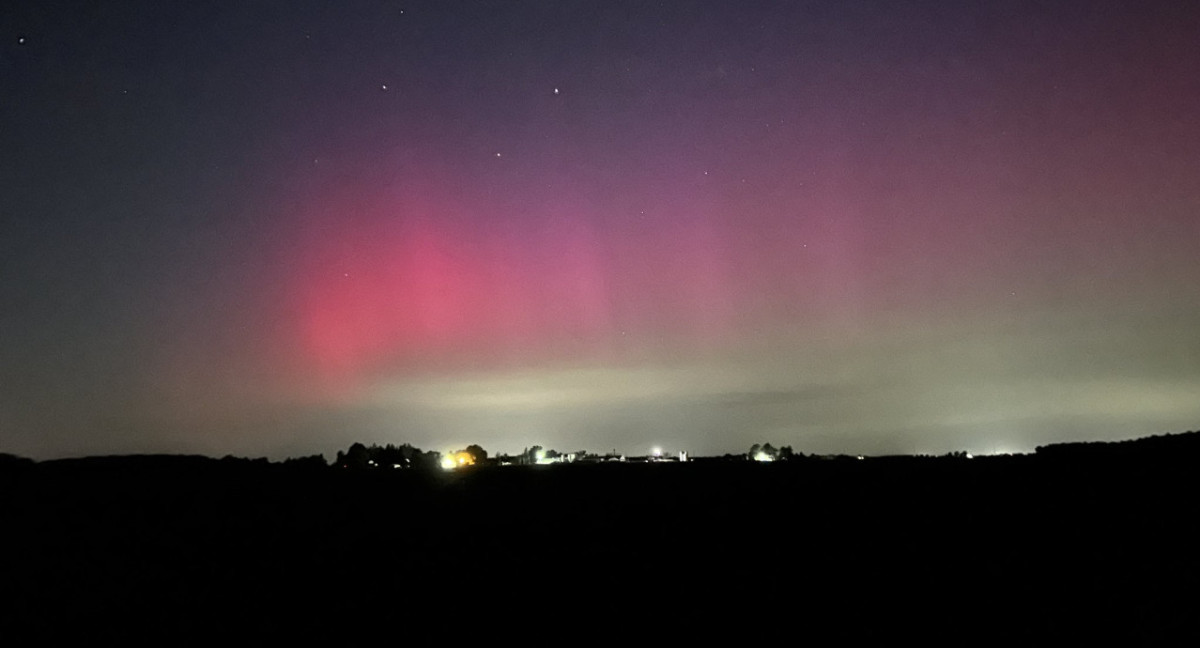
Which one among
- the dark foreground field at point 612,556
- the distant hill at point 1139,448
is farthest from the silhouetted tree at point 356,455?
the distant hill at point 1139,448

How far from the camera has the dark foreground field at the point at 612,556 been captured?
34.2 feet

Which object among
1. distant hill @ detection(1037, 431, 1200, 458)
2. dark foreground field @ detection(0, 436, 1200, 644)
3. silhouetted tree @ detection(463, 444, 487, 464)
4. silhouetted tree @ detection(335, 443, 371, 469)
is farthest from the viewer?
silhouetted tree @ detection(463, 444, 487, 464)

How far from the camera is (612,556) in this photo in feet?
41.1

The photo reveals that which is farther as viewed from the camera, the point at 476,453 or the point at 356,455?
the point at 476,453

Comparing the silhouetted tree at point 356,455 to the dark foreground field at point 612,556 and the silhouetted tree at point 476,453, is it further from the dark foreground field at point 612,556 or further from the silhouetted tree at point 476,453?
the dark foreground field at point 612,556

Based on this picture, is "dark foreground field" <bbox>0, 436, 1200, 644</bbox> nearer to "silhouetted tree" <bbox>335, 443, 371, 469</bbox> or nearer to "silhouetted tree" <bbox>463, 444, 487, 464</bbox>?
"silhouetted tree" <bbox>335, 443, 371, 469</bbox>

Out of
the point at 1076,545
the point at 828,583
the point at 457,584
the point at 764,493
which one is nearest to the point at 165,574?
the point at 457,584

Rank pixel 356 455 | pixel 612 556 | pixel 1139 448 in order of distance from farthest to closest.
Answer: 1. pixel 356 455
2. pixel 1139 448
3. pixel 612 556

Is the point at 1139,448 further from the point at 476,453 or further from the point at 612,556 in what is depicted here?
the point at 476,453

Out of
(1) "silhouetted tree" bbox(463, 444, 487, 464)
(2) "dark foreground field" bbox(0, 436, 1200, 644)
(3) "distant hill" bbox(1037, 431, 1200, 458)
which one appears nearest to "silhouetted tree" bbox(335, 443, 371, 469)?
(1) "silhouetted tree" bbox(463, 444, 487, 464)

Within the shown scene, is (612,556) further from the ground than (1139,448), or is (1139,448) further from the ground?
(1139,448)

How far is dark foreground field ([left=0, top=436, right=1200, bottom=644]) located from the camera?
10.4m

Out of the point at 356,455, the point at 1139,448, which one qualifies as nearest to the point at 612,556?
the point at 1139,448

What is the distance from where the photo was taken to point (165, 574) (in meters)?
11.8
